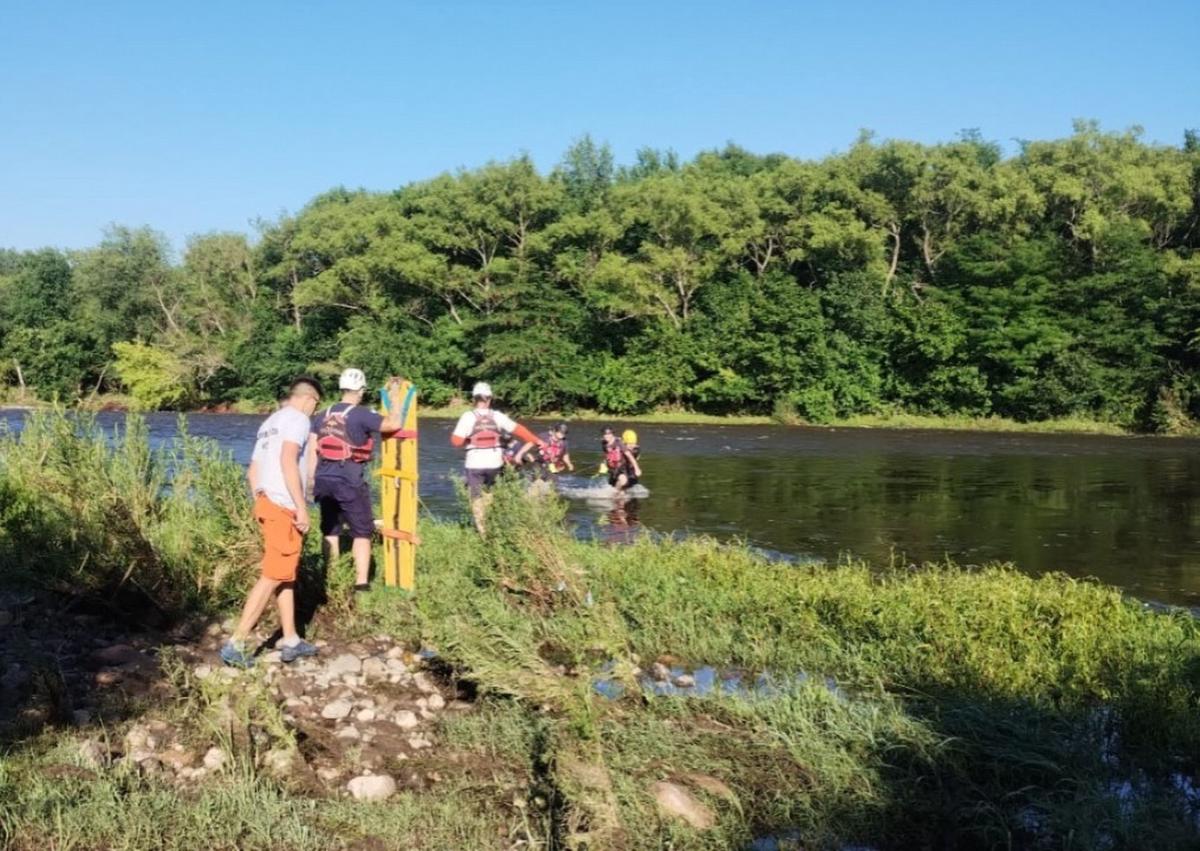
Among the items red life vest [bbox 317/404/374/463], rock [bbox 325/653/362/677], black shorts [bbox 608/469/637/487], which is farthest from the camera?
black shorts [bbox 608/469/637/487]

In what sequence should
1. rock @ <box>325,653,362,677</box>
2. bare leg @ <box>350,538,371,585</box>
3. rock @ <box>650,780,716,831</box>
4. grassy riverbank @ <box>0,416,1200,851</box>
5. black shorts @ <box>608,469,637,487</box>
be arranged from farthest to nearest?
black shorts @ <box>608,469,637,487</box> → bare leg @ <box>350,538,371,585</box> → rock @ <box>325,653,362,677</box> → rock @ <box>650,780,716,831</box> → grassy riverbank @ <box>0,416,1200,851</box>

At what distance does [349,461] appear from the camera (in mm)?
8641

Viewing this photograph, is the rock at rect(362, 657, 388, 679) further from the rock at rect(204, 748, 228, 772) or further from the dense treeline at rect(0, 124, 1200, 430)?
the dense treeline at rect(0, 124, 1200, 430)

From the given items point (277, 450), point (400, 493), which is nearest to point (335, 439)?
point (400, 493)

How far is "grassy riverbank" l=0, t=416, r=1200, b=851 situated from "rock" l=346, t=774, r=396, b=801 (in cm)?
10

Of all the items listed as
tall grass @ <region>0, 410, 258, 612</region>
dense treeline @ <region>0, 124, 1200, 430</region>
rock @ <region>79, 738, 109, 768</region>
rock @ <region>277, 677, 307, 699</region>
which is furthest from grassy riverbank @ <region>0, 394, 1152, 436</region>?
rock @ <region>79, 738, 109, 768</region>

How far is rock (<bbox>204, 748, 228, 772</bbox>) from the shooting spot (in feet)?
16.4

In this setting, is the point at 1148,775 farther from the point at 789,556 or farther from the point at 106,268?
the point at 106,268

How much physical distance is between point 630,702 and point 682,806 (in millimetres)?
1407

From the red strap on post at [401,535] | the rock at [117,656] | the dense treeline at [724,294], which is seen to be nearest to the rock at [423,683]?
the rock at [117,656]

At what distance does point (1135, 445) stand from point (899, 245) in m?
18.8

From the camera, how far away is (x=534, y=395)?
53.5 metres

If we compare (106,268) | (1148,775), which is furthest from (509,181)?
(1148,775)

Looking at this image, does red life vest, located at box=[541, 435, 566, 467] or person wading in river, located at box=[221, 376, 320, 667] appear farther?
red life vest, located at box=[541, 435, 566, 467]
